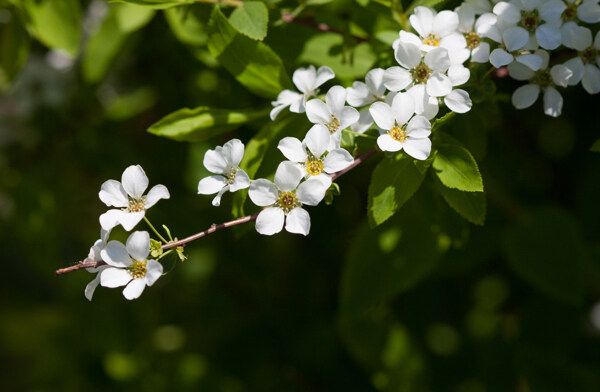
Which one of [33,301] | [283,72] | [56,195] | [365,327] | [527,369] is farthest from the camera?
[33,301]

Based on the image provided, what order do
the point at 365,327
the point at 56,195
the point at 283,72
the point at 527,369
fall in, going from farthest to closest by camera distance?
the point at 56,195, the point at 365,327, the point at 527,369, the point at 283,72

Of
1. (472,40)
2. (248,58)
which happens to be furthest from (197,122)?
(472,40)

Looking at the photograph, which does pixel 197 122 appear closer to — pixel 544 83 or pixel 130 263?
pixel 130 263

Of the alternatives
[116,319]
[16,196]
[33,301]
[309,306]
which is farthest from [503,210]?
[33,301]

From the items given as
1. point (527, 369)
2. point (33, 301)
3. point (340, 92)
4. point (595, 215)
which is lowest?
point (33, 301)

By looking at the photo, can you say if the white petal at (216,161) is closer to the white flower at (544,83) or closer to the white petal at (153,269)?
the white petal at (153,269)

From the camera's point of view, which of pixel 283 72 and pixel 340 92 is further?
pixel 283 72

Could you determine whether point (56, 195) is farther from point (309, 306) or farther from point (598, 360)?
point (598, 360)
